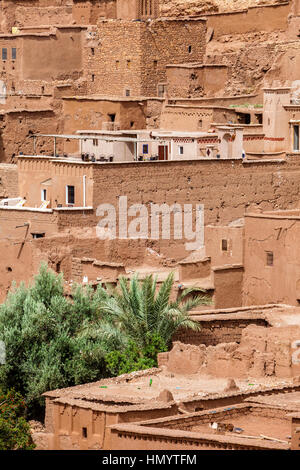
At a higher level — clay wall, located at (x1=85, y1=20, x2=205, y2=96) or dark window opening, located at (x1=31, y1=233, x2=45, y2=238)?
clay wall, located at (x1=85, y1=20, x2=205, y2=96)

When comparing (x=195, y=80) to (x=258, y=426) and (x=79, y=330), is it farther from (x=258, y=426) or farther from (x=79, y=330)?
(x=258, y=426)

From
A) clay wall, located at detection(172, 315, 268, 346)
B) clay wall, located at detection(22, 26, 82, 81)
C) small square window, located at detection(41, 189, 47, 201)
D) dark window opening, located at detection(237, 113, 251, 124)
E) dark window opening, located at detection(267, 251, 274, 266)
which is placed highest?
clay wall, located at detection(22, 26, 82, 81)

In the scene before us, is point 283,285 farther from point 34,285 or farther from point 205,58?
point 205,58

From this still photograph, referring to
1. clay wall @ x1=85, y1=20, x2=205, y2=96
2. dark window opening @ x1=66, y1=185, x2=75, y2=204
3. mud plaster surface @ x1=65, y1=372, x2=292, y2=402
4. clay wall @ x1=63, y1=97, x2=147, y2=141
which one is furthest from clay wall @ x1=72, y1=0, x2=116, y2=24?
mud plaster surface @ x1=65, y1=372, x2=292, y2=402

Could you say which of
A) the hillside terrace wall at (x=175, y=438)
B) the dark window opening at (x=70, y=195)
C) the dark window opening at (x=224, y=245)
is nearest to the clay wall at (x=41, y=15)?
the dark window opening at (x=70, y=195)

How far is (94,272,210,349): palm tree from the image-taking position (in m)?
42.6

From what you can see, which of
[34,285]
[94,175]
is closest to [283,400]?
[34,285]

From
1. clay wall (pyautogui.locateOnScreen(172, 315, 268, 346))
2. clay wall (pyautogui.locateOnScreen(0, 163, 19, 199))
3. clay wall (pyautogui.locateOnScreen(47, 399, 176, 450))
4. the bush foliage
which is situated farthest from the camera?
clay wall (pyautogui.locateOnScreen(0, 163, 19, 199))

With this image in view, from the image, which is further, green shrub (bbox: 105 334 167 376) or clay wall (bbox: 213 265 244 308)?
clay wall (bbox: 213 265 244 308)

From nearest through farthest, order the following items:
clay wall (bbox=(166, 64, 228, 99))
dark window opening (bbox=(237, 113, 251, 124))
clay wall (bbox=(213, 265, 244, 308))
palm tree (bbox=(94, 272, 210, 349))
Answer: palm tree (bbox=(94, 272, 210, 349)) → clay wall (bbox=(213, 265, 244, 308)) → dark window opening (bbox=(237, 113, 251, 124)) → clay wall (bbox=(166, 64, 228, 99))

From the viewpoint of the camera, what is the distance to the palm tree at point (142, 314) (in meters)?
42.6

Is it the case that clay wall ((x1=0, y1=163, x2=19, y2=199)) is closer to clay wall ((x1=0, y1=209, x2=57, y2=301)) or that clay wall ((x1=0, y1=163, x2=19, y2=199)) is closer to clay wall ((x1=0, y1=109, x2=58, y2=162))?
clay wall ((x1=0, y1=109, x2=58, y2=162))

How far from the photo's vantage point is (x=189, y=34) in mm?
59594
